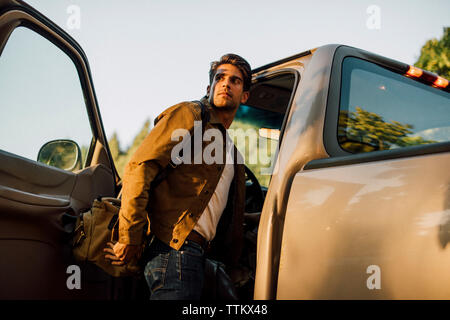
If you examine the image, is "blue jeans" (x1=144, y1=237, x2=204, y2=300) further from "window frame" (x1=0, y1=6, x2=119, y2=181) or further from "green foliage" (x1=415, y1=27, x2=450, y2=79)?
"green foliage" (x1=415, y1=27, x2=450, y2=79)

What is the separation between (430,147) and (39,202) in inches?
71.5

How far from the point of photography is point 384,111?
2016mm

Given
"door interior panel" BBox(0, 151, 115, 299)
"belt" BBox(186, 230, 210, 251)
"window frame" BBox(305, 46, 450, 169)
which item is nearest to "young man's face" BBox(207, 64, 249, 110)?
"window frame" BBox(305, 46, 450, 169)

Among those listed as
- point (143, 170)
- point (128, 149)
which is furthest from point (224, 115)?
point (128, 149)

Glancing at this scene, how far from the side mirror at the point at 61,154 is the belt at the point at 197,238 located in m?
1.06

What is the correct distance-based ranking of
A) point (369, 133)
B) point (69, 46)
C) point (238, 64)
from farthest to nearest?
point (69, 46)
point (238, 64)
point (369, 133)

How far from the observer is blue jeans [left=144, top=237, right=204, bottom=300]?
1773mm

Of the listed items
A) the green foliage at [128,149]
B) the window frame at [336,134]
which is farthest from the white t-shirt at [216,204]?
the green foliage at [128,149]

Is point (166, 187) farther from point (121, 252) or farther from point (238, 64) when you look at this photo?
point (238, 64)

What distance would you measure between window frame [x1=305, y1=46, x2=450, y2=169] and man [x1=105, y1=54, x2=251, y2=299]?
23.4 inches

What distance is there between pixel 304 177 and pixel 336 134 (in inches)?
12.9

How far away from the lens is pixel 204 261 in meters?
1.96

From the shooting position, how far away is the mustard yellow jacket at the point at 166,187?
1828mm
